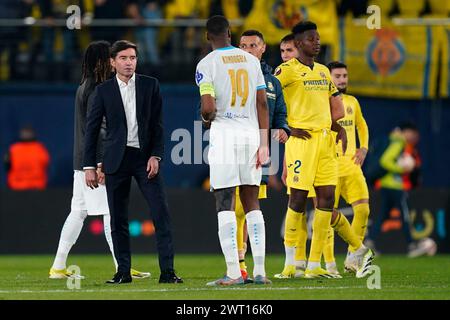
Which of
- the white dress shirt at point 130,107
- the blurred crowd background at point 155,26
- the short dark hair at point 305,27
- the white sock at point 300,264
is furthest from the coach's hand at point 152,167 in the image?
the blurred crowd background at point 155,26

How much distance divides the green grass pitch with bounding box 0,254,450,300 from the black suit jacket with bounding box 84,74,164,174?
114 centimetres

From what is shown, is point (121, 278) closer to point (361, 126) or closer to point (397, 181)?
point (361, 126)

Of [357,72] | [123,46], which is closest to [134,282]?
[123,46]

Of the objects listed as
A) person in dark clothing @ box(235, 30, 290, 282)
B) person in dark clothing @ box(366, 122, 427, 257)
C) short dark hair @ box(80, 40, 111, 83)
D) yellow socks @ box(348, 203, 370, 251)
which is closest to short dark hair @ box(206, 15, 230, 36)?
person in dark clothing @ box(235, 30, 290, 282)

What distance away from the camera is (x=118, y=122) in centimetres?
1084

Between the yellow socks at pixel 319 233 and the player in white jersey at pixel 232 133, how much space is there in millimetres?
1559

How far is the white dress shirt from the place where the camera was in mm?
10883

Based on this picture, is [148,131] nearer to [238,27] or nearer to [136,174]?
[136,174]

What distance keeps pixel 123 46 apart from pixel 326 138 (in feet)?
7.69

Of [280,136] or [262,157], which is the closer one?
[262,157]

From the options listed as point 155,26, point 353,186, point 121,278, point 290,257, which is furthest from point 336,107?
point 155,26

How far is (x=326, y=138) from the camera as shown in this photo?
1211 cm

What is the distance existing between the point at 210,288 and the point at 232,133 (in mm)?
1319

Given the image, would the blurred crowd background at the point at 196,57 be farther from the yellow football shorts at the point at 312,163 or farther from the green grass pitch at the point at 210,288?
the yellow football shorts at the point at 312,163
